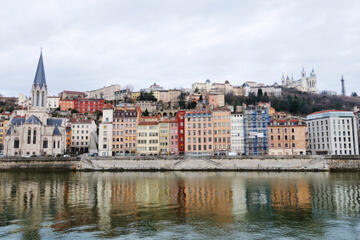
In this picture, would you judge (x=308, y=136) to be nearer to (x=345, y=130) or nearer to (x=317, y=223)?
(x=345, y=130)

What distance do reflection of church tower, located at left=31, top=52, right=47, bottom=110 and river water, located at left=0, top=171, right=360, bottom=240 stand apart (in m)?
55.6

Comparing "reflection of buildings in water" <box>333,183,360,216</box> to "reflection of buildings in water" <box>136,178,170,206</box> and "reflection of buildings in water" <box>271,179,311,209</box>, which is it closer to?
"reflection of buildings in water" <box>271,179,311,209</box>

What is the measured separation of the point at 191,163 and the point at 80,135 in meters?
47.6

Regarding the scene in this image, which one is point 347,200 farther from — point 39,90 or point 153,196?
point 39,90

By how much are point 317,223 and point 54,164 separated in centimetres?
6141

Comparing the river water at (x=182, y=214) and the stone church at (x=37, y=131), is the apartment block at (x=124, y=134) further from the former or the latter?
the river water at (x=182, y=214)

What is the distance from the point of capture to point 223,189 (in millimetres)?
35781

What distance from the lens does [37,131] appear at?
258ft

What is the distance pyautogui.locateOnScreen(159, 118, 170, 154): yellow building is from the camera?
77188 millimetres

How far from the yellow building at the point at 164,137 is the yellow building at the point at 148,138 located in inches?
32.1

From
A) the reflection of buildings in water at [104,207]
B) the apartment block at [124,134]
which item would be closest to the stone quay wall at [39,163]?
the apartment block at [124,134]

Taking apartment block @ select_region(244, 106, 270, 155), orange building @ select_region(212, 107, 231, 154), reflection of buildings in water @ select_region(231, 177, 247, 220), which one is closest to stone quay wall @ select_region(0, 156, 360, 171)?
orange building @ select_region(212, 107, 231, 154)

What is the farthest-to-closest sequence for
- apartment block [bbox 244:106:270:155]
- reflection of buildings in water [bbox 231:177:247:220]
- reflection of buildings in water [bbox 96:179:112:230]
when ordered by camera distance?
apartment block [bbox 244:106:270:155] → reflection of buildings in water [bbox 231:177:247:220] → reflection of buildings in water [bbox 96:179:112:230]

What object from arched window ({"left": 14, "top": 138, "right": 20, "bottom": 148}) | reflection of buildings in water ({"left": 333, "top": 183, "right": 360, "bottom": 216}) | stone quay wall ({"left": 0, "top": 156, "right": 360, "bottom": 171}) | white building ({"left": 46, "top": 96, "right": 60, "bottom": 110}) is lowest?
reflection of buildings in water ({"left": 333, "top": 183, "right": 360, "bottom": 216})
